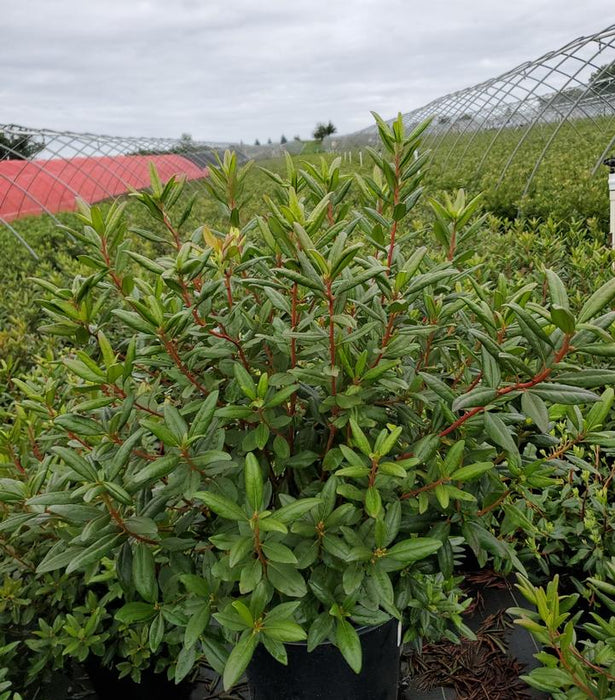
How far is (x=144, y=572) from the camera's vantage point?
1.46 metres

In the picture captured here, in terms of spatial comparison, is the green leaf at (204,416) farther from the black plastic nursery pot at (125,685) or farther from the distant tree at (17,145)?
the distant tree at (17,145)

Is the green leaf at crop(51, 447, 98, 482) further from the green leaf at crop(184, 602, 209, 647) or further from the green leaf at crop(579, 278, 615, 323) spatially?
the green leaf at crop(579, 278, 615, 323)

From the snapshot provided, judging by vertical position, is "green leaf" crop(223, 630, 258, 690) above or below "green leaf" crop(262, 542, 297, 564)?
below

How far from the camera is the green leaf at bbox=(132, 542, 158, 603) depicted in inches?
57.1

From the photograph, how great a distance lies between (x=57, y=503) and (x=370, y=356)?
85 cm

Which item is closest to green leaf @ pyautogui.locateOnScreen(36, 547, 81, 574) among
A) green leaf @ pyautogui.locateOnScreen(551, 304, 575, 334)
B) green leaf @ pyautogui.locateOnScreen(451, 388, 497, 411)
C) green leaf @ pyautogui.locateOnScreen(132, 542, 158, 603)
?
green leaf @ pyautogui.locateOnScreen(132, 542, 158, 603)

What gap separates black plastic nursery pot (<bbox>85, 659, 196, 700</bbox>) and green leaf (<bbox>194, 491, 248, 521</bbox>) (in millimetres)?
1347

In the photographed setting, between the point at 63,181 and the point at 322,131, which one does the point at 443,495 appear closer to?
the point at 63,181

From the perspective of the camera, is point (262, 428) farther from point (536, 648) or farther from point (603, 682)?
point (536, 648)

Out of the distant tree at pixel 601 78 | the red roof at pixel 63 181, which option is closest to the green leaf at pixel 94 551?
the distant tree at pixel 601 78

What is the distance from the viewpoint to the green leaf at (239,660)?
4.02 feet

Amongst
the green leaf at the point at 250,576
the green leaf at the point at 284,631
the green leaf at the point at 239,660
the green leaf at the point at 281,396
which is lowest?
the green leaf at the point at 239,660

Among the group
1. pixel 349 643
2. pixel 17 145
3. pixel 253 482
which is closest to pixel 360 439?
pixel 253 482

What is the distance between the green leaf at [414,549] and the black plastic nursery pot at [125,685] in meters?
1.36
